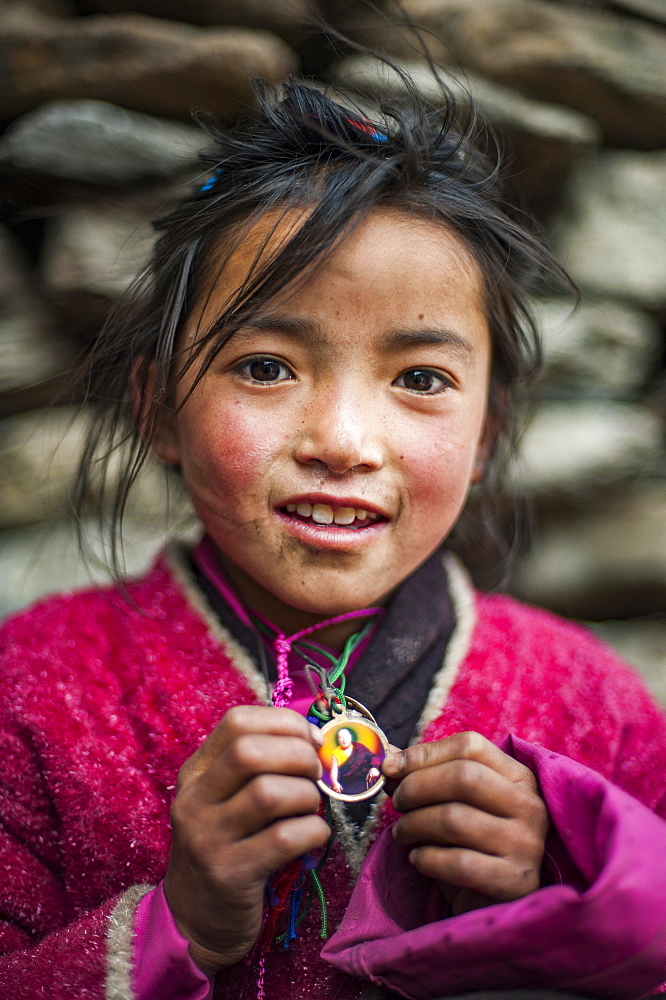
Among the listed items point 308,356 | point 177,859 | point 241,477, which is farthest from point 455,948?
point 308,356

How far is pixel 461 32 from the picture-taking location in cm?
175

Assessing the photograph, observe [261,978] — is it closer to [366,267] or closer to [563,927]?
[563,927]

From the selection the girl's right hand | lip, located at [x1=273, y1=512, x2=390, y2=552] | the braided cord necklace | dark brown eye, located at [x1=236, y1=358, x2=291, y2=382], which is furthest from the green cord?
dark brown eye, located at [x1=236, y1=358, x2=291, y2=382]

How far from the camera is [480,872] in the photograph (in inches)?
30.7

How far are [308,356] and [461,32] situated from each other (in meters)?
1.20

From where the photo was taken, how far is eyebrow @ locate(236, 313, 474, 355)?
98 cm

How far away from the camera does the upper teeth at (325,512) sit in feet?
3.25

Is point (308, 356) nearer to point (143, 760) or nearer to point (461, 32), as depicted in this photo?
point (143, 760)

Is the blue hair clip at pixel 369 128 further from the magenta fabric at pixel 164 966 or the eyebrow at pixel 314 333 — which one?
the magenta fabric at pixel 164 966

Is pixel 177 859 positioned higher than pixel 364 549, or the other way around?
pixel 364 549

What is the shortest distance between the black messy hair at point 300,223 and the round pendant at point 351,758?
51 cm

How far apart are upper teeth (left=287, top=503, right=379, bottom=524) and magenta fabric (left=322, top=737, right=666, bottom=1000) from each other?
1.15ft

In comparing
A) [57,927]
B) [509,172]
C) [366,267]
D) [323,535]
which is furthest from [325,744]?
[509,172]

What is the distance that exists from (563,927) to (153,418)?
85 cm
